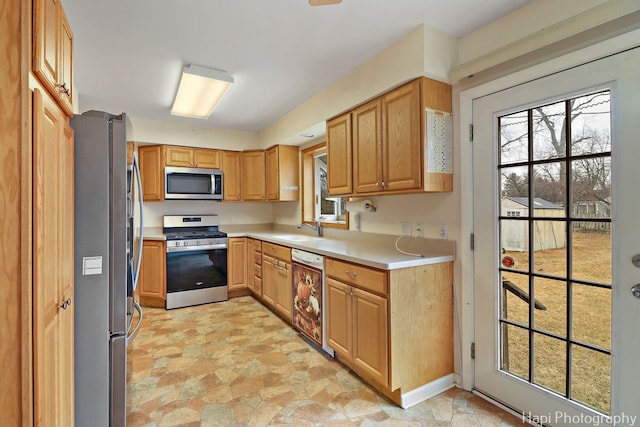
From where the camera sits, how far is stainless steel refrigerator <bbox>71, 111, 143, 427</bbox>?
60.4 inches

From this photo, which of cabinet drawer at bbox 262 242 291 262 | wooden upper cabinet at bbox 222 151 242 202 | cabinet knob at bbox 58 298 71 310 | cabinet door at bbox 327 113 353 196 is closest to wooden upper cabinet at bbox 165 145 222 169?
wooden upper cabinet at bbox 222 151 242 202

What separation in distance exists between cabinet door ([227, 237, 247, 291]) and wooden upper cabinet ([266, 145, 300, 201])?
80cm

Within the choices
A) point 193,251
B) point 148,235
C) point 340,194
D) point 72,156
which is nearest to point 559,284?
point 340,194

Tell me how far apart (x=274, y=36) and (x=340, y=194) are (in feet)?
4.49

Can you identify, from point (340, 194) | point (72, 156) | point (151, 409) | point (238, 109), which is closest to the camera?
point (72, 156)

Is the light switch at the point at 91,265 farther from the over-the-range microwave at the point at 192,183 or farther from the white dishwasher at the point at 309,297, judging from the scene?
the over-the-range microwave at the point at 192,183

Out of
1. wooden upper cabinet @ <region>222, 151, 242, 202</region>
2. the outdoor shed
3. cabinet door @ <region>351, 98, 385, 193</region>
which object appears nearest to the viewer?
the outdoor shed

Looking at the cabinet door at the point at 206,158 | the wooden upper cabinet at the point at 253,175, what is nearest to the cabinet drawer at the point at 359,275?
the wooden upper cabinet at the point at 253,175

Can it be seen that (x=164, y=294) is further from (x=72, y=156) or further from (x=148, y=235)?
(x=72, y=156)

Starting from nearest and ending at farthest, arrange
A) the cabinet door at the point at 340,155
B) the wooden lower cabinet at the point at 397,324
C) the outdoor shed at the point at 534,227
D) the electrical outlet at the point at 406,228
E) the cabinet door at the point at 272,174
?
the outdoor shed at the point at 534,227 → the wooden lower cabinet at the point at 397,324 → the electrical outlet at the point at 406,228 → the cabinet door at the point at 340,155 → the cabinet door at the point at 272,174

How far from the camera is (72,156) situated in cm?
148

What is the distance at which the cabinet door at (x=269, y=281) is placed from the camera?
3.54 meters

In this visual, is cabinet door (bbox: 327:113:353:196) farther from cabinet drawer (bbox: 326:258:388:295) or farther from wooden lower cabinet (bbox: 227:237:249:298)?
wooden lower cabinet (bbox: 227:237:249:298)

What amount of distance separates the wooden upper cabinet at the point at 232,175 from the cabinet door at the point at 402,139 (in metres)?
2.88
